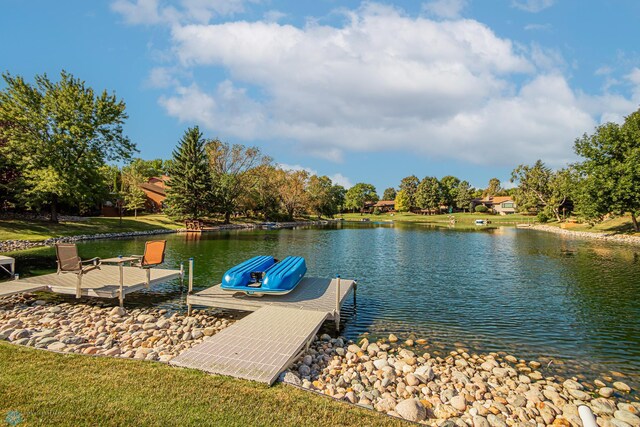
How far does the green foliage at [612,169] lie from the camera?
35.4 meters

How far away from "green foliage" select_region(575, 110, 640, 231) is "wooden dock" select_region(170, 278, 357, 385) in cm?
3963

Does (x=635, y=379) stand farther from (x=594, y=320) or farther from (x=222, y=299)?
(x=222, y=299)

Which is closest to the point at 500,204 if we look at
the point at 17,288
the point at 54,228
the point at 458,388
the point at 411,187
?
the point at 411,187

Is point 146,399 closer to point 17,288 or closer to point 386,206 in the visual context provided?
point 17,288

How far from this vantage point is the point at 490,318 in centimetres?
1123

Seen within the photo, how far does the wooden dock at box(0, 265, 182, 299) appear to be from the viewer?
1097 centimetres

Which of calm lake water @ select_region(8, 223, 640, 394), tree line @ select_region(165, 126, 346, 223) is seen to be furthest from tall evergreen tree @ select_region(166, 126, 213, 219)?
calm lake water @ select_region(8, 223, 640, 394)

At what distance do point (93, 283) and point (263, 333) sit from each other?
792cm

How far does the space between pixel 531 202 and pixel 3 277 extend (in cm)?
8426

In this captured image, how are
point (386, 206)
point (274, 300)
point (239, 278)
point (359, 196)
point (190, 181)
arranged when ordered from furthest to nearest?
point (386, 206) → point (359, 196) → point (190, 181) → point (239, 278) → point (274, 300)

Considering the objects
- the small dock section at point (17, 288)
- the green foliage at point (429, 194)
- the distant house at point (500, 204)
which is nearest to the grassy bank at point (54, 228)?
the small dock section at point (17, 288)

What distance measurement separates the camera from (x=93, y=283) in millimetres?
11859

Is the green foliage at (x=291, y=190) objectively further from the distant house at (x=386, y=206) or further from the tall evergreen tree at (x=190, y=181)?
the distant house at (x=386, y=206)

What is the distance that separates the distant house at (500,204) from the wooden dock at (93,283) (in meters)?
110
